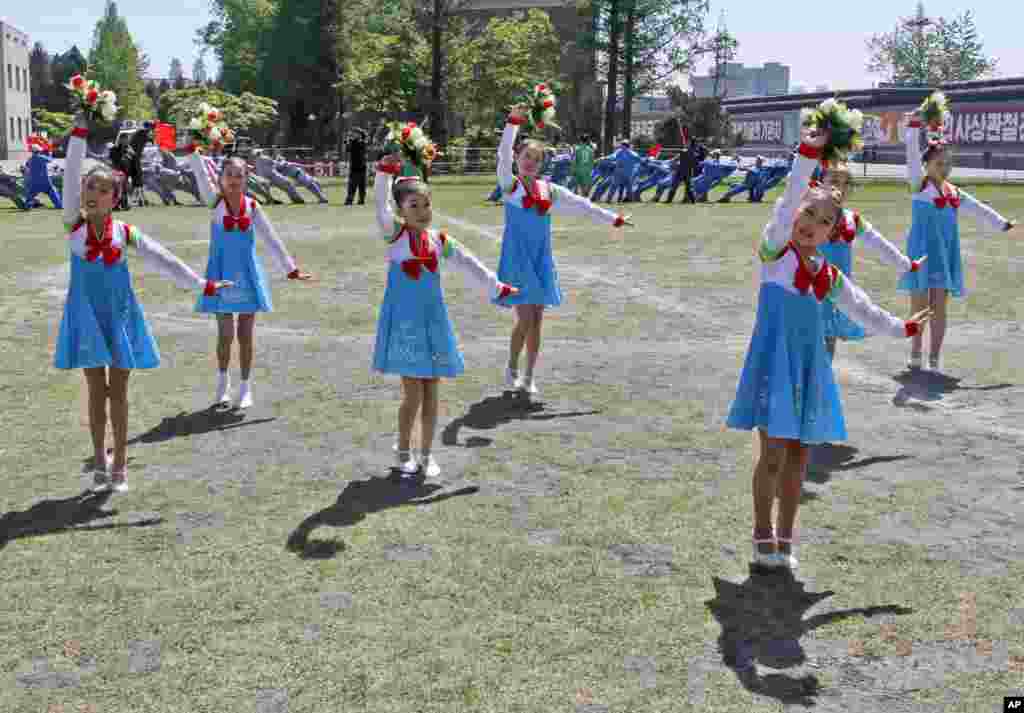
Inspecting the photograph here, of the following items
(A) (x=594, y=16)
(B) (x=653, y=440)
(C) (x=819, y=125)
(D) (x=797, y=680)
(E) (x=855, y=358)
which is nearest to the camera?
(D) (x=797, y=680)

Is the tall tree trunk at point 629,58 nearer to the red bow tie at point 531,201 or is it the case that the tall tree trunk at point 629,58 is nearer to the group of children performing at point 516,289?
the group of children performing at point 516,289

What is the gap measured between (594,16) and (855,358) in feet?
178

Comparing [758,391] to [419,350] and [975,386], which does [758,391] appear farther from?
[975,386]

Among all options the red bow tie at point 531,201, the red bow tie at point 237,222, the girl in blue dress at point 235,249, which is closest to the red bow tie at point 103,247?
the girl in blue dress at point 235,249

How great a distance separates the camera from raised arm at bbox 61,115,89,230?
642 cm

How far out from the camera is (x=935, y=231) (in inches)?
395

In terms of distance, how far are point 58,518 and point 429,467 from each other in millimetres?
2141

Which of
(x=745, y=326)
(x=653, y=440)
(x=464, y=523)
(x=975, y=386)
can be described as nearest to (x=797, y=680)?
(x=464, y=523)

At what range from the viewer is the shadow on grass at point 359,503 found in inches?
227

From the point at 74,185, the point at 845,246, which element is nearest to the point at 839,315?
the point at 845,246

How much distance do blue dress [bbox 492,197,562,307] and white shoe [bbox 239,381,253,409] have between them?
2.19 m

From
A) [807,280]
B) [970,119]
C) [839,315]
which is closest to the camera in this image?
[807,280]

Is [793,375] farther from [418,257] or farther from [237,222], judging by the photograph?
[237,222]

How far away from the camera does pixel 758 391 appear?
5457 mm
